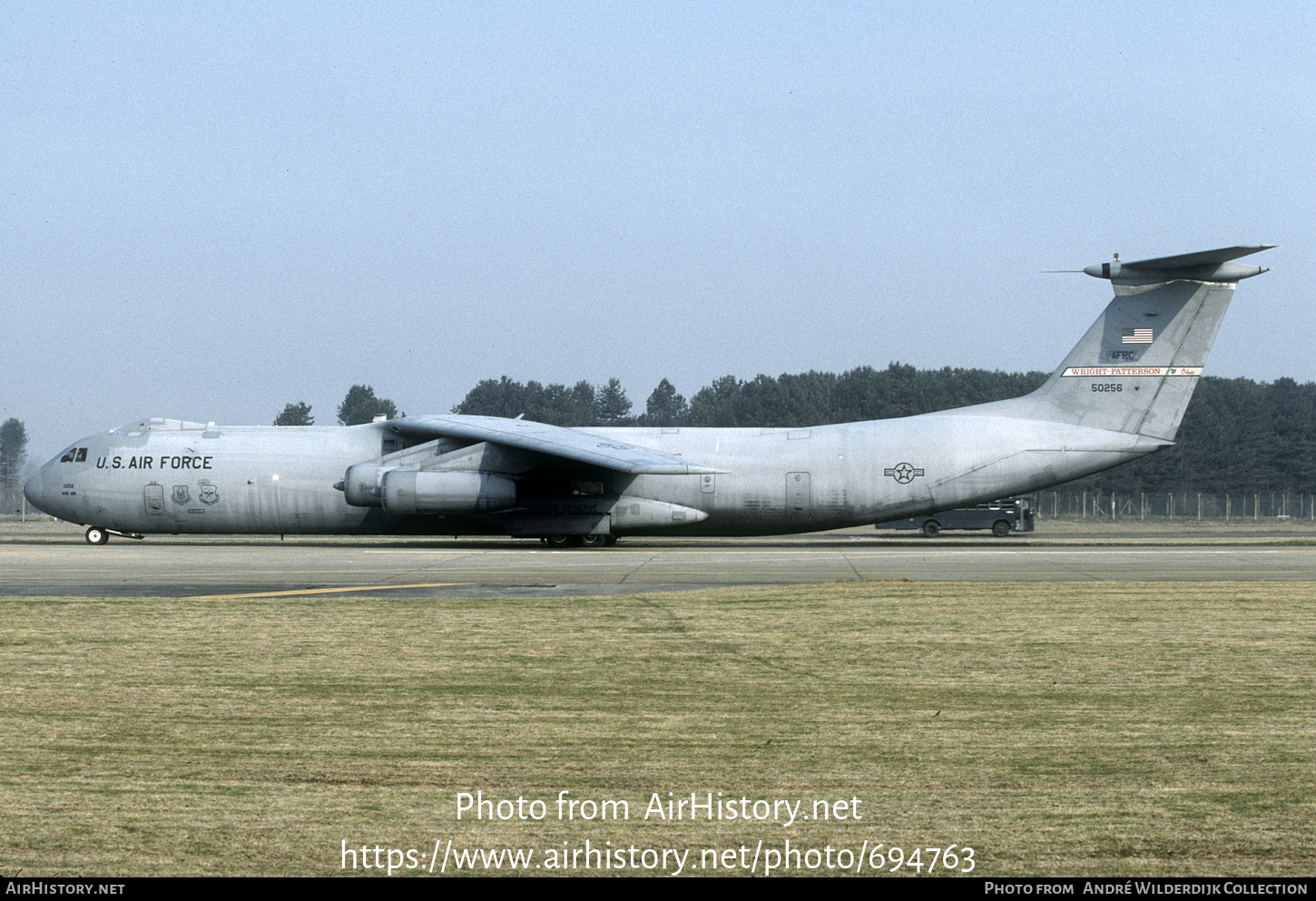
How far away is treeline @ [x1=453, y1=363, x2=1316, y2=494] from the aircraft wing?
2318 inches

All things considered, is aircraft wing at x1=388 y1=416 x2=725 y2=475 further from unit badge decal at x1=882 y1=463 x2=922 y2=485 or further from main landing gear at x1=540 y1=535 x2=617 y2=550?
unit badge decal at x1=882 y1=463 x2=922 y2=485

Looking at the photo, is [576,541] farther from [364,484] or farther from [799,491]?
[799,491]

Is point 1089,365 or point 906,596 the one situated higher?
point 1089,365

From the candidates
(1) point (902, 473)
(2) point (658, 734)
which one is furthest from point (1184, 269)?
(2) point (658, 734)

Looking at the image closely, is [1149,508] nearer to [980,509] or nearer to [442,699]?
[980,509]

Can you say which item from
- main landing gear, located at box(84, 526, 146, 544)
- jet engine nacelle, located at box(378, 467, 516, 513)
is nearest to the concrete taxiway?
jet engine nacelle, located at box(378, 467, 516, 513)

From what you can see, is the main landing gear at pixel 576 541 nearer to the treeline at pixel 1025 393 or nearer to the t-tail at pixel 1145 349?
the t-tail at pixel 1145 349

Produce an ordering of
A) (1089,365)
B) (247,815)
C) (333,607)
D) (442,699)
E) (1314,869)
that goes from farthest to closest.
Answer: (1089,365) < (333,607) < (442,699) < (247,815) < (1314,869)

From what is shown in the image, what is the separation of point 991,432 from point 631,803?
25.8 m

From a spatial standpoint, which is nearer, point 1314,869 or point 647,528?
point 1314,869

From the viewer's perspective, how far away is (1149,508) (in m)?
76.3

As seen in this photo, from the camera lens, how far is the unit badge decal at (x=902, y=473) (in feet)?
98.6

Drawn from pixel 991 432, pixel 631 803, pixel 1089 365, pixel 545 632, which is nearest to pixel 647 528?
pixel 991 432

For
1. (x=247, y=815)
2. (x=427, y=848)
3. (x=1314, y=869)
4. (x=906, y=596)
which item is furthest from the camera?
(x=906, y=596)
